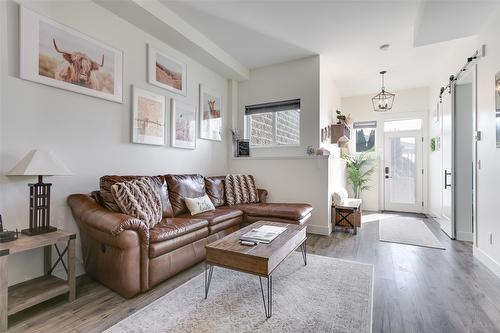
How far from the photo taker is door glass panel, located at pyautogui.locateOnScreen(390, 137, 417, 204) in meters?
5.86

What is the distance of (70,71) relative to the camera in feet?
7.81

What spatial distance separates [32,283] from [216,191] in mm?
2286

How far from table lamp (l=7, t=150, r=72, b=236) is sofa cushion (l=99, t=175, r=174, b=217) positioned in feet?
1.45

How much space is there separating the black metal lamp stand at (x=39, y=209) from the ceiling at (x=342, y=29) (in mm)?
2353

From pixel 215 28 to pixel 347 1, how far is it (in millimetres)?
1703

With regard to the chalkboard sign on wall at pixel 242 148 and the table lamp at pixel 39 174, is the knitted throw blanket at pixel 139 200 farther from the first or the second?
the chalkboard sign on wall at pixel 242 148

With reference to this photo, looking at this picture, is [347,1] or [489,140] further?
[347,1]

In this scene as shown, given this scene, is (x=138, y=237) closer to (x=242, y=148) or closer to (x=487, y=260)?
(x=242, y=148)

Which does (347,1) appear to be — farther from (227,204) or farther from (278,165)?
(227,204)

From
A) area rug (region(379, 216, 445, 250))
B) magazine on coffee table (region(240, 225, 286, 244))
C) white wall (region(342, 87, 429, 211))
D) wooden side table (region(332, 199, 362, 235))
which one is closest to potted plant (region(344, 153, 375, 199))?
white wall (region(342, 87, 429, 211))

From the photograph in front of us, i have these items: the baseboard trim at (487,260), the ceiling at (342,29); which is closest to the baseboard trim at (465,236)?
the baseboard trim at (487,260)

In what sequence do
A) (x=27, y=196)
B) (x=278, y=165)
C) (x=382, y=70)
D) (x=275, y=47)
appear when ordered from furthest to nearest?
(x=382, y=70), (x=278, y=165), (x=275, y=47), (x=27, y=196)

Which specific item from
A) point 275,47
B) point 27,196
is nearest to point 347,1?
point 275,47

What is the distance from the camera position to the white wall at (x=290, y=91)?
13.5 feet
